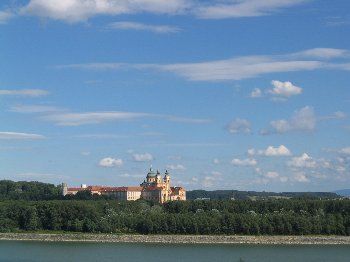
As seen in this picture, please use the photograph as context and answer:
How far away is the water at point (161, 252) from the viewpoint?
35781mm

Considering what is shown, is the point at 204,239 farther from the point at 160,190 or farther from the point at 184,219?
the point at 160,190

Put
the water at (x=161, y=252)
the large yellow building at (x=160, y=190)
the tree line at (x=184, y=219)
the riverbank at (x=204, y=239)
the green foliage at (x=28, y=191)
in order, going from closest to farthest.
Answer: the water at (x=161, y=252) → the riverbank at (x=204, y=239) → the tree line at (x=184, y=219) → the green foliage at (x=28, y=191) → the large yellow building at (x=160, y=190)

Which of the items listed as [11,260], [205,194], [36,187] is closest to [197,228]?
[11,260]

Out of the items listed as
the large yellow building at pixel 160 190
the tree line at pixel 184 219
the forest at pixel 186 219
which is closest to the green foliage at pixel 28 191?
the large yellow building at pixel 160 190

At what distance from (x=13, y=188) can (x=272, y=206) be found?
48354 millimetres

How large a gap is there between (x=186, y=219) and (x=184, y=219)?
0.16 metres

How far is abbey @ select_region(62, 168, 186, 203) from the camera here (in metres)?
92.8

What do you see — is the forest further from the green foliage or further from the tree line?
the green foliage

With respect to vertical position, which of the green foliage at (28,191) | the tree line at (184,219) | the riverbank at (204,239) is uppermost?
the green foliage at (28,191)

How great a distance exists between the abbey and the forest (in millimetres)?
29880

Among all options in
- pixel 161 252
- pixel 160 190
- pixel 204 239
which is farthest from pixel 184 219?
pixel 160 190

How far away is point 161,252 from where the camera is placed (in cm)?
3959

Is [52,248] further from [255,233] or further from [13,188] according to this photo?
[13,188]

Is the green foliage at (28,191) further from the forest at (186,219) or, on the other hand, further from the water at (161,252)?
the water at (161,252)
